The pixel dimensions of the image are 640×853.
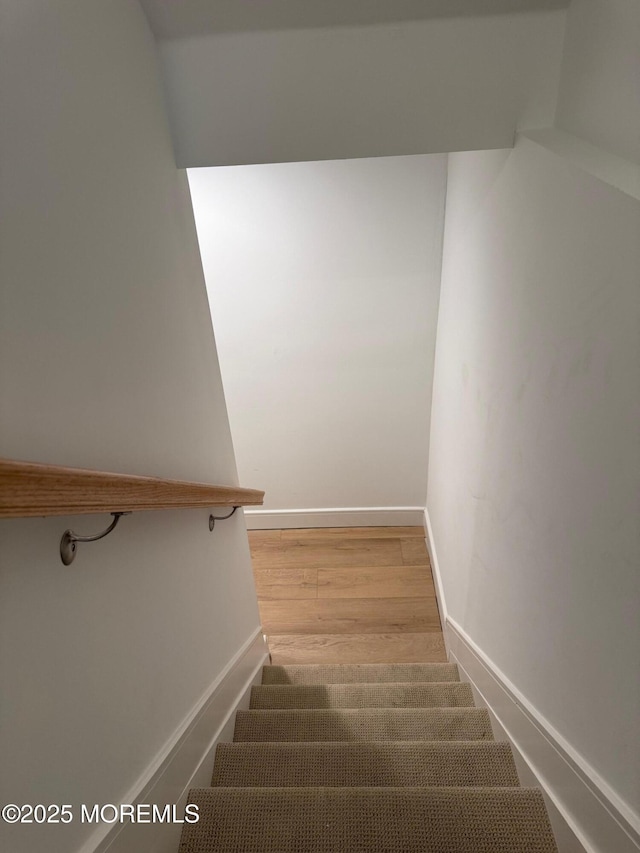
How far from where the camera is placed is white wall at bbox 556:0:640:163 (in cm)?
89

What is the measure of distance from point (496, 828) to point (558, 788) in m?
0.16

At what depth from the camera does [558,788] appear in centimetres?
118

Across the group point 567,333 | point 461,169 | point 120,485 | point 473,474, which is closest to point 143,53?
point 120,485

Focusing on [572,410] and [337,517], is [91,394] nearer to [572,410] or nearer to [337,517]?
[572,410]

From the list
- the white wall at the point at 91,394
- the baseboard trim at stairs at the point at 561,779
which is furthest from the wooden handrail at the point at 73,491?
the baseboard trim at stairs at the point at 561,779

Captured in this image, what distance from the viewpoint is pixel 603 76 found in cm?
101

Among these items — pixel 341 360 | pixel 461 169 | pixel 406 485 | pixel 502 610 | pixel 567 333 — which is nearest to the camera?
pixel 567 333

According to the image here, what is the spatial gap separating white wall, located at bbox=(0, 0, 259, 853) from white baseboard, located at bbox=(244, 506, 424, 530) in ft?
7.60

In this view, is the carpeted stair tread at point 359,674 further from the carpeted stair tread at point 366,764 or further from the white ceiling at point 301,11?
the white ceiling at point 301,11

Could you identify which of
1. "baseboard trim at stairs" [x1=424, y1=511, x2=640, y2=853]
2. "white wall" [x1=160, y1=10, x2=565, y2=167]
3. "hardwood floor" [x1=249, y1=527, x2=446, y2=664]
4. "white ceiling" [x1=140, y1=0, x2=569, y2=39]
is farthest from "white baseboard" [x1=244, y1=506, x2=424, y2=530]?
"white ceiling" [x1=140, y1=0, x2=569, y2=39]

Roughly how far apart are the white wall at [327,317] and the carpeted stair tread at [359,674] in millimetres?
1505

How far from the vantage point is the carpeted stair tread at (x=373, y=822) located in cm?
115

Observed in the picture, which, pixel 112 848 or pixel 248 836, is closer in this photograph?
pixel 112 848

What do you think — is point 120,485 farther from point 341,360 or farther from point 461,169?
point 341,360
